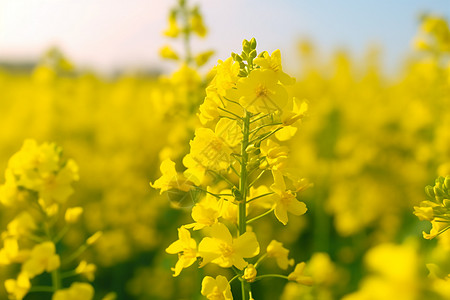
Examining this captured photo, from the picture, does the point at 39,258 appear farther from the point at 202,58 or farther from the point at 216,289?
the point at 202,58

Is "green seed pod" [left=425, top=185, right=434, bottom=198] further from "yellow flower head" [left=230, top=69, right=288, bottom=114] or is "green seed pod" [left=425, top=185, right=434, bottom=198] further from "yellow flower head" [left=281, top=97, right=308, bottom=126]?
"yellow flower head" [left=230, top=69, right=288, bottom=114]

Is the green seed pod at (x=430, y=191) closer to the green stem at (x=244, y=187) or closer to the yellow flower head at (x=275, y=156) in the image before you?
the yellow flower head at (x=275, y=156)

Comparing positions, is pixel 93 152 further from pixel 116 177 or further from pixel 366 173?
pixel 366 173

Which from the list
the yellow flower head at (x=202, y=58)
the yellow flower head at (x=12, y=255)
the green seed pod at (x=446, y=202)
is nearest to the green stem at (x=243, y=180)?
the green seed pod at (x=446, y=202)

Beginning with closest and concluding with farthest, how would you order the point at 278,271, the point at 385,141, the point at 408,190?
the point at 278,271
the point at 408,190
the point at 385,141

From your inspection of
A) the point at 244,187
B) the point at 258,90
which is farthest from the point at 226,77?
the point at 244,187

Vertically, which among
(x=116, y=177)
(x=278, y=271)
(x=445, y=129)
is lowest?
(x=278, y=271)

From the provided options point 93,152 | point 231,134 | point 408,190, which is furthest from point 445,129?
point 93,152
